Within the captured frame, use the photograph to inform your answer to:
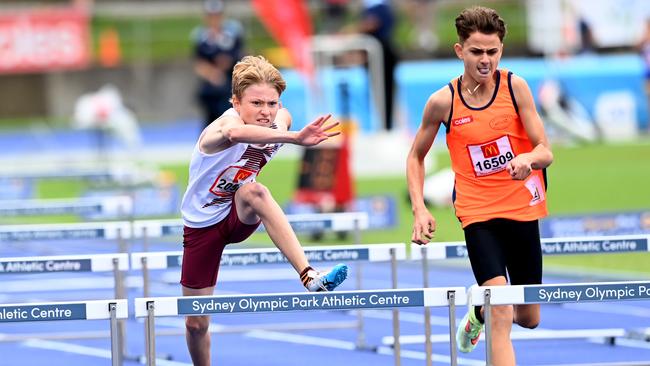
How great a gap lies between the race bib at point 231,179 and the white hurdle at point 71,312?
106 centimetres

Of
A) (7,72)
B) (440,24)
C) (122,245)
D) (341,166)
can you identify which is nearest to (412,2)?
(440,24)

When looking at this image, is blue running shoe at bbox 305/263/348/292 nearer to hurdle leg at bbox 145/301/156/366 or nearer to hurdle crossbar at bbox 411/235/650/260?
hurdle leg at bbox 145/301/156/366

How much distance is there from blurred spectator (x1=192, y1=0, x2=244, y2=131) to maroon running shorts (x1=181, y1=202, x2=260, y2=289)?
9352 mm

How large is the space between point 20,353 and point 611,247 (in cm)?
431

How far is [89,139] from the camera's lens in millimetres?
31469

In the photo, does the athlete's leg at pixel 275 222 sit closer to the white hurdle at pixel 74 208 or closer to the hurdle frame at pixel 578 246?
the hurdle frame at pixel 578 246

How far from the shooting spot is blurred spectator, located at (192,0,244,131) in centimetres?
1661

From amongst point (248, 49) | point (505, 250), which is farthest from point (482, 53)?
point (248, 49)

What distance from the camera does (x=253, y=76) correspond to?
6.85 m

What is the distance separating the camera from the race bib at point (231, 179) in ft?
23.1

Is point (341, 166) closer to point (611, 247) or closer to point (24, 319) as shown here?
point (611, 247)

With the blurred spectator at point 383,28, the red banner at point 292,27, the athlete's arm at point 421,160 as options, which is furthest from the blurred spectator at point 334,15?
the athlete's arm at point 421,160

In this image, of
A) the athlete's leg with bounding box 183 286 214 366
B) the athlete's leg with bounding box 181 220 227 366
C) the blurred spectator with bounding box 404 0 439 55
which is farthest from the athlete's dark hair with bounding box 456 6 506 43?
the blurred spectator with bounding box 404 0 439 55

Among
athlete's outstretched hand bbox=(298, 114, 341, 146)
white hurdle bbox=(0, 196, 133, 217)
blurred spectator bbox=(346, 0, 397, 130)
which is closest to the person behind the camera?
athlete's outstretched hand bbox=(298, 114, 341, 146)
